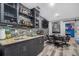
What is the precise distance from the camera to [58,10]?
8.17ft

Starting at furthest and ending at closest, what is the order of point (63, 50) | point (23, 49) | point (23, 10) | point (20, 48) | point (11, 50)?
point (23, 10), point (63, 50), point (23, 49), point (20, 48), point (11, 50)

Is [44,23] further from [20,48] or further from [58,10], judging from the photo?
[20,48]

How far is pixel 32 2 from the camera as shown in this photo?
2453 mm

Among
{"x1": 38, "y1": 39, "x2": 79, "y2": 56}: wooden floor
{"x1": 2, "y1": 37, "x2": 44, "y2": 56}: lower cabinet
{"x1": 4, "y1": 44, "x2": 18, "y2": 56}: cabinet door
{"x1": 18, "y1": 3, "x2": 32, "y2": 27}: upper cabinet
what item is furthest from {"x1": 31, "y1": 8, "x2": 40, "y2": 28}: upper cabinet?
{"x1": 4, "y1": 44, "x2": 18, "y2": 56}: cabinet door

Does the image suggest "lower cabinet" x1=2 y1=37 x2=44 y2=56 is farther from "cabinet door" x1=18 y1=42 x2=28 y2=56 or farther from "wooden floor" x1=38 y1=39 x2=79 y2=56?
"wooden floor" x1=38 y1=39 x2=79 y2=56

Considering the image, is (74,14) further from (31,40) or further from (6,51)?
(6,51)

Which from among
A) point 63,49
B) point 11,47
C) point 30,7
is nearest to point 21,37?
point 11,47

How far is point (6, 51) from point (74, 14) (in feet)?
5.43

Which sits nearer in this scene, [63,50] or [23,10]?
[63,50]

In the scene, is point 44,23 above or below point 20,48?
above

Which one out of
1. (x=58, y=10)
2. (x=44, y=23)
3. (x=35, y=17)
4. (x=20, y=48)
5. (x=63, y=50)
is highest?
(x=58, y=10)

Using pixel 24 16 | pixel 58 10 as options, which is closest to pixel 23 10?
pixel 24 16

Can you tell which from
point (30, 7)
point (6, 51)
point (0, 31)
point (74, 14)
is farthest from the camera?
point (30, 7)

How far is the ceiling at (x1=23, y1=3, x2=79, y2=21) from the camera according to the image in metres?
2.42
